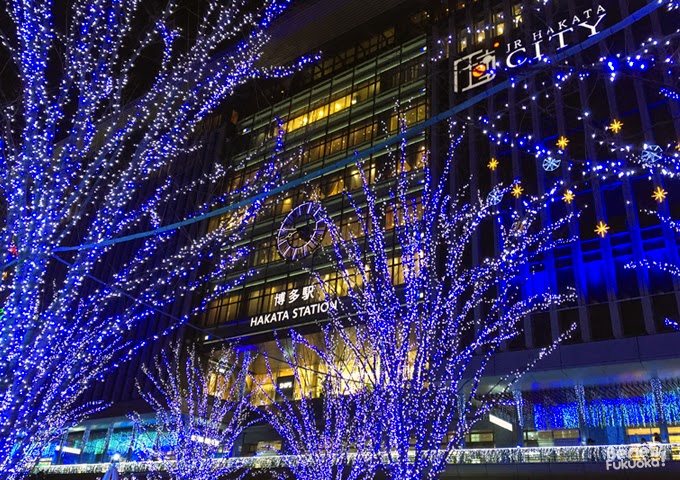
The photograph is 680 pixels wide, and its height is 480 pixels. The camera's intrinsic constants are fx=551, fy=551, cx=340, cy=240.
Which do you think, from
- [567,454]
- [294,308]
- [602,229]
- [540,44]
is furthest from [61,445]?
[540,44]

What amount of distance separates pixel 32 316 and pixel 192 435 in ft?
44.1

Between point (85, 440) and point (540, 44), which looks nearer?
point (540, 44)

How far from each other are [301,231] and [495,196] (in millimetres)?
12640

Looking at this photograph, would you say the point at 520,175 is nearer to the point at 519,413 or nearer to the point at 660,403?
the point at 519,413

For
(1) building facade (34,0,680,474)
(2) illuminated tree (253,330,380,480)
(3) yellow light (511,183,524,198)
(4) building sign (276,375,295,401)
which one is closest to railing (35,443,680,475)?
(2) illuminated tree (253,330,380,480)

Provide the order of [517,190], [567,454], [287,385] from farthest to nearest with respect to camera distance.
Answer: [287,385]
[517,190]
[567,454]

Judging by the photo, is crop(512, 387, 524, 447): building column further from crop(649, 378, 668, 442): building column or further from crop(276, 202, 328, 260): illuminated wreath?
crop(276, 202, 328, 260): illuminated wreath

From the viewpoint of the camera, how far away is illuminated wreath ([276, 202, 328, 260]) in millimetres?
31312

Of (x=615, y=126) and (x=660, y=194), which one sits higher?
(x=615, y=126)

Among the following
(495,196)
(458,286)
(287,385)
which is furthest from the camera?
(287,385)

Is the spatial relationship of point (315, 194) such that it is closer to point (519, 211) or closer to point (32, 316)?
point (519, 211)

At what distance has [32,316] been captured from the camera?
902 centimetres

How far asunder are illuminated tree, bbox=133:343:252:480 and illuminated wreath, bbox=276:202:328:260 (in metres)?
6.60

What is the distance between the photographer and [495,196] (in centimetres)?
A: 2306
